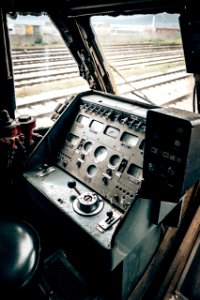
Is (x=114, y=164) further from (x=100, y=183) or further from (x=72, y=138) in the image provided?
(x=72, y=138)

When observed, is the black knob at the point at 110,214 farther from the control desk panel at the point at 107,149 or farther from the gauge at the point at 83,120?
the gauge at the point at 83,120

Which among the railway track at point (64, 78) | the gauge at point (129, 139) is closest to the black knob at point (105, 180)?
the gauge at point (129, 139)

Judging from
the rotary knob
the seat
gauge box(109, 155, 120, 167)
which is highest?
gauge box(109, 155, 120, 167)

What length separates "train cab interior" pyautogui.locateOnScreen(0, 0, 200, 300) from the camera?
150 cm

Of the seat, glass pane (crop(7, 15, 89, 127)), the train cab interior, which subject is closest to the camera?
the train cab interior

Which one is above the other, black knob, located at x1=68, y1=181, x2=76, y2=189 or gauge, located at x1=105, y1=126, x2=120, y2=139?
gauge, located at x1=105, y1=126, x2=120, y2=139

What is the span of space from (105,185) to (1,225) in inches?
35.1

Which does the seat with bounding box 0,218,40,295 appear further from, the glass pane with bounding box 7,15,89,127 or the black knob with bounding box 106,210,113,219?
the glass pane with bounding box 7,15,89,127

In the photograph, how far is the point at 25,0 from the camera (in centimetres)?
220

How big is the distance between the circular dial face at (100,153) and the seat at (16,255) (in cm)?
84

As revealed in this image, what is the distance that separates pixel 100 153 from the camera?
2340 millimetres

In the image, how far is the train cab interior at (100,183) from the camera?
1.50 m


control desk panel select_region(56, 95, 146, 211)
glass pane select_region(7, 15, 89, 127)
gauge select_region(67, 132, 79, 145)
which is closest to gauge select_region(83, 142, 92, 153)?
control desk panel select_region(56, 95, 146, 211)

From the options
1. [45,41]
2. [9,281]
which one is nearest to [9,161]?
[9,281]
